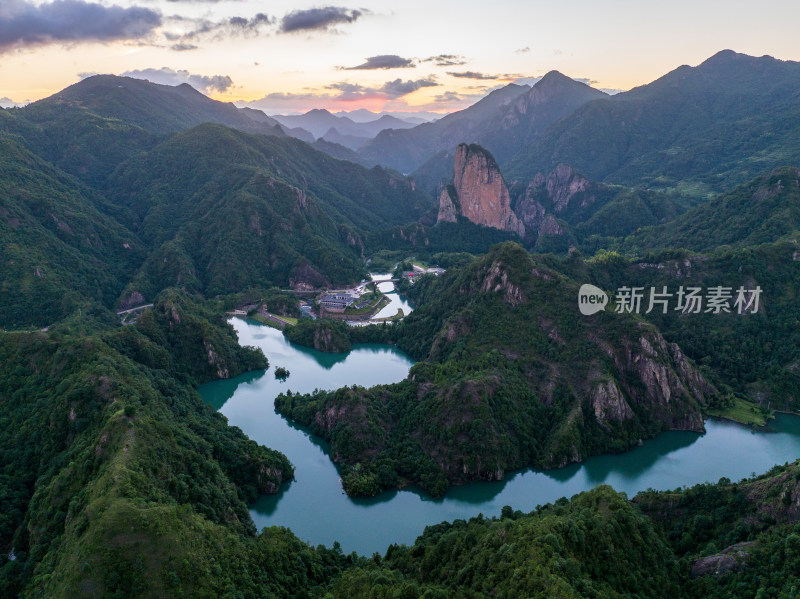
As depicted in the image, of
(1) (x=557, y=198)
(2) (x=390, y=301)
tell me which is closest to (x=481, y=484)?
(2) (x=390, y=301)

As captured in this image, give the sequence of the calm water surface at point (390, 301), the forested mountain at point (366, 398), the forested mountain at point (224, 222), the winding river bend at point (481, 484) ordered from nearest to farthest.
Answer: the forested mountain at point (366, 398) → the winding river bend at point (481, 484) → the calm water surface at point (390, 301) → the forested mountain at point (224, 222)

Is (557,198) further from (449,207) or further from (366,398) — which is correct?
(366,398)

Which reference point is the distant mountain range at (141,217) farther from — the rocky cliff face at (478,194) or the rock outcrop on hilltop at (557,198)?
the rock outcrop on hilltop at (557,198)

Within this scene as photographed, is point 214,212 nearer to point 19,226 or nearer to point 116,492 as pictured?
point 19,226

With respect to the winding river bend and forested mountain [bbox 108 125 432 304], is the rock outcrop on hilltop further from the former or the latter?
the winding river bend

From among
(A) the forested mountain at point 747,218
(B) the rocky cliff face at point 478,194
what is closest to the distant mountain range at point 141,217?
(B) the rocky cliff face at point 478,194

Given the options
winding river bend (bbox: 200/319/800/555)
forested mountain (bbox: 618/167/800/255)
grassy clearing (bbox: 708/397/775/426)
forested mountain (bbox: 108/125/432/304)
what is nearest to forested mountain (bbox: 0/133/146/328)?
forested mountain (bbox: 108/125/432/304)

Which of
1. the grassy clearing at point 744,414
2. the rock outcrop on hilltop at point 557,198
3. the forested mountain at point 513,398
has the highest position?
the forested mountain at point 513,398
